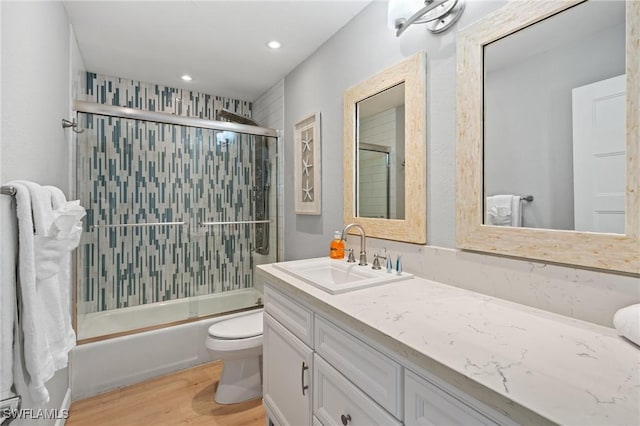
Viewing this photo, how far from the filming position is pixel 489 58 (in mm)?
1204

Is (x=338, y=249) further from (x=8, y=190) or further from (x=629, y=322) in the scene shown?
(x=8, y=190)

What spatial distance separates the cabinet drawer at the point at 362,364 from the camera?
85 cm

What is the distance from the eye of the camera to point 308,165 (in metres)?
2.47

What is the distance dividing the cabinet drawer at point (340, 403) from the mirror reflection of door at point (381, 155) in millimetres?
845

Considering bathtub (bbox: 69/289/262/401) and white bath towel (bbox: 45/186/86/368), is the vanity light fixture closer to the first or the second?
white bath towel (bbox: 45/186/86/368)

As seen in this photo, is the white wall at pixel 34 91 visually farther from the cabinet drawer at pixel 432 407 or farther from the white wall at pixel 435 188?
the white wall at pixel 435 188

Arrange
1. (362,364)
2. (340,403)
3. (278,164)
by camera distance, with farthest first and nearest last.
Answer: (278,164) → (340,403) → (362,364)

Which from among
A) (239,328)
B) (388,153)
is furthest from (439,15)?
(239,328)

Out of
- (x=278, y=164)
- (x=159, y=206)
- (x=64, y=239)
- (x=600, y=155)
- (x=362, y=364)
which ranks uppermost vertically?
(x=278, y=164)

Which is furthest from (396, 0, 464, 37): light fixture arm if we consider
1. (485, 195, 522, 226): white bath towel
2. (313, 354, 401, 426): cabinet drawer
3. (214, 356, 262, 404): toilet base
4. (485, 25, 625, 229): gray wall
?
(214, 356, 262, 404): toilet base

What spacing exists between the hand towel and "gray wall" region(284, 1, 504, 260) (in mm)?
596

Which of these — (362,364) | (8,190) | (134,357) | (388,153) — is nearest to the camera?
(8,190)

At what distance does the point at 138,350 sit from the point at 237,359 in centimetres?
82

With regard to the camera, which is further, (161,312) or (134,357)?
(161,312)
